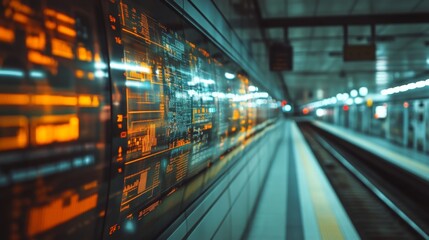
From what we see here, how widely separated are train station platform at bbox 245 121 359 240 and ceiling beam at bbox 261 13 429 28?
410 cm

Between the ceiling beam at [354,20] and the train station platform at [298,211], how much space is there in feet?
13.4

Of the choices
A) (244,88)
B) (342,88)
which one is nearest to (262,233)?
(244,88)

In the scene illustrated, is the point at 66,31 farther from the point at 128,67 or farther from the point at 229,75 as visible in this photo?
the point at 229,75

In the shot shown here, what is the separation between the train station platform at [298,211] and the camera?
5.75 metres

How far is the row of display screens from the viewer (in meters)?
1.02

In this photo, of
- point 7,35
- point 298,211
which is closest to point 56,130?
point 7,35

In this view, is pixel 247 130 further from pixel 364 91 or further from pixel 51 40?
pixel 364 91

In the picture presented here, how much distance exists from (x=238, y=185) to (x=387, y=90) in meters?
16.5

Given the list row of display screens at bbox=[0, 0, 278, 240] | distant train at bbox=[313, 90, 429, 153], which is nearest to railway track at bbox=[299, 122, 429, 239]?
distant train at bbox=[313, 90, 429, 153]

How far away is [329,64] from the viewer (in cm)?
1820

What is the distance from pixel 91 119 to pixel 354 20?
9.68 m

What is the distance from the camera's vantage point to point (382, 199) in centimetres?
970

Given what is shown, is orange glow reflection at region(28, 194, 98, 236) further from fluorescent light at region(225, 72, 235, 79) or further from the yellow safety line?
the yellow safety line

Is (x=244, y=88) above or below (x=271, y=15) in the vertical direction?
below
